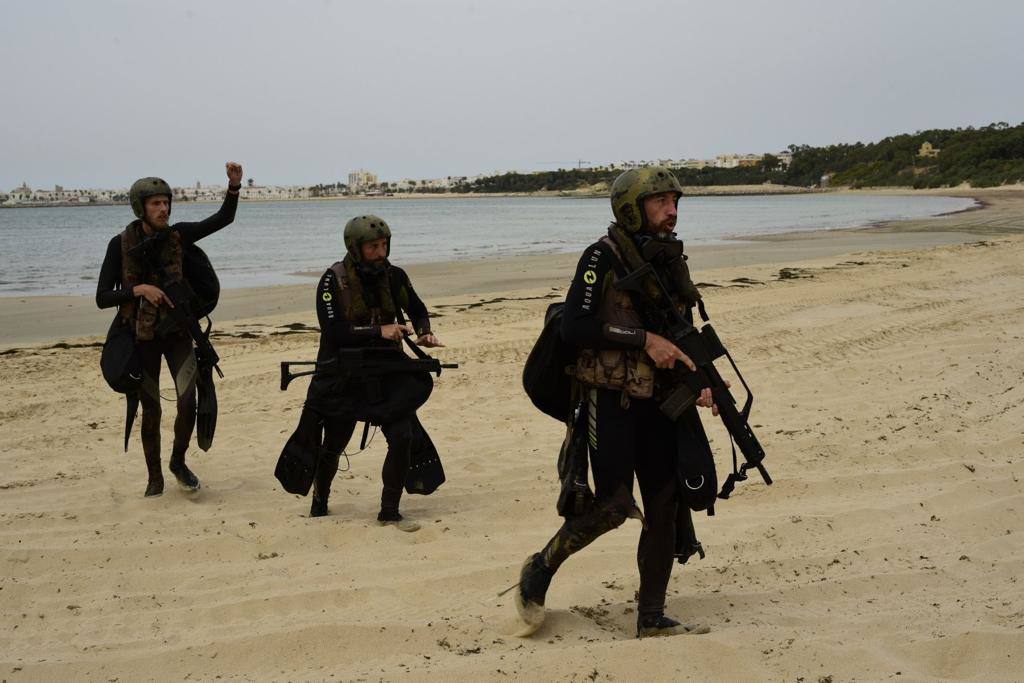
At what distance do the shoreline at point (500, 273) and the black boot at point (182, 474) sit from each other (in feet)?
24.7

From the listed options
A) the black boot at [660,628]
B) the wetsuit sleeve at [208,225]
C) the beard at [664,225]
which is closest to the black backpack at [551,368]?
the beard at [664,225]

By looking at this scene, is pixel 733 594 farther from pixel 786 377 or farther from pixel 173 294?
pixel 786 377

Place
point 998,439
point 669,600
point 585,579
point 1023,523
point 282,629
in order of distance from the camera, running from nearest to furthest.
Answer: point 282,629 → point 669,600 → point 585,579 → point 1023,523 → point 998,439

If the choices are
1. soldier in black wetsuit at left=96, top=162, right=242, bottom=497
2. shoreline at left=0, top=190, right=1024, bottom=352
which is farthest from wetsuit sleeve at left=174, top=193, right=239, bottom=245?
shoreline at left=0, top=190, right=1024, bottom=352

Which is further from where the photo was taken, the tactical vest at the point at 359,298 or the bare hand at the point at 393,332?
the tactical vest at the point at 359,298

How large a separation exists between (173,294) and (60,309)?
1242cm

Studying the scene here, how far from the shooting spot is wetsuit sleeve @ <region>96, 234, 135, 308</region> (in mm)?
5871

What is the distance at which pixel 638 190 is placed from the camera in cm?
374

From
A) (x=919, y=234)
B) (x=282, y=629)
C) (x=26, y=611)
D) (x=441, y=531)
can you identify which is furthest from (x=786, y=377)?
(x=919, y=234)

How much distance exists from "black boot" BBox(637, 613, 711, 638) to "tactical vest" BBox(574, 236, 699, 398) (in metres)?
1.02

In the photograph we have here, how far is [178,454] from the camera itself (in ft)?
20.7

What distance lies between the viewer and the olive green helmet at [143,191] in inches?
230

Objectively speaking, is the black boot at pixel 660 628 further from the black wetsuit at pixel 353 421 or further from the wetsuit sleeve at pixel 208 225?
the wetsuit sleeve at pixel 208 225

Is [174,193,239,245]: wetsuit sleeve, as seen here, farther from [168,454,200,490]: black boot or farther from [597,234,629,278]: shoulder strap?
[597,234,629,278]: shoulder strap
